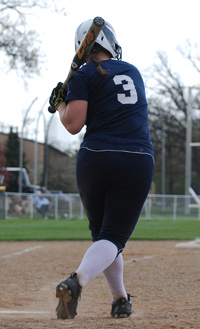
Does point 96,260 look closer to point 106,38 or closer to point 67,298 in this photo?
point 67,298

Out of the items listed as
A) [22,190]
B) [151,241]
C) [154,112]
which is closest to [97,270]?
[151,241]

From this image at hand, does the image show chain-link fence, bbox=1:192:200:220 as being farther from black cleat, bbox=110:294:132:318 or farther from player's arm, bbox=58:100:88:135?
player's arm, bbox=58:100:88:135

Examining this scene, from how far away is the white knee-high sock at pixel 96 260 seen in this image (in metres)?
3.51

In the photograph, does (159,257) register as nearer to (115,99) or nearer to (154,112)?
(115,99)

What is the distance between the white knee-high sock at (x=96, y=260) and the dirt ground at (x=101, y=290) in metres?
0.33

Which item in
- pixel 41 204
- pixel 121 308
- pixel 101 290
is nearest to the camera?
pixel 121 308

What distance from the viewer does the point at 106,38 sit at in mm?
3771

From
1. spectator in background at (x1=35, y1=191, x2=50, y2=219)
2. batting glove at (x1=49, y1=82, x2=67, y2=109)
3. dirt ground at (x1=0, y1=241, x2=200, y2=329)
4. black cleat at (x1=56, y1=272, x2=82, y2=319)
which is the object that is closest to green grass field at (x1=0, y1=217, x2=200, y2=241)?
dirt ground at (x1=0, y1=241, x2=200, y2=329)

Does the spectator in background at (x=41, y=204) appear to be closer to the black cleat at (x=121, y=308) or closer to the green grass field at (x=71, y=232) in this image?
the green grass field at (x=71, y=232)

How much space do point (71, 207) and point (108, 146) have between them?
2517cm

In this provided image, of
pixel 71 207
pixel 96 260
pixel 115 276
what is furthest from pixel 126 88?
pixel 71 207

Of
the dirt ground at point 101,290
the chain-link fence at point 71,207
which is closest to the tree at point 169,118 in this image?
the chain-link fence at point 71,207

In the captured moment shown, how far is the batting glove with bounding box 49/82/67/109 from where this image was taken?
12.4ft

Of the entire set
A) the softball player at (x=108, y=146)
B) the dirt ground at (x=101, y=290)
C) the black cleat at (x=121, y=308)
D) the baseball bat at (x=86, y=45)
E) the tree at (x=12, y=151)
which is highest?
the tree at (x=12, y=151)
